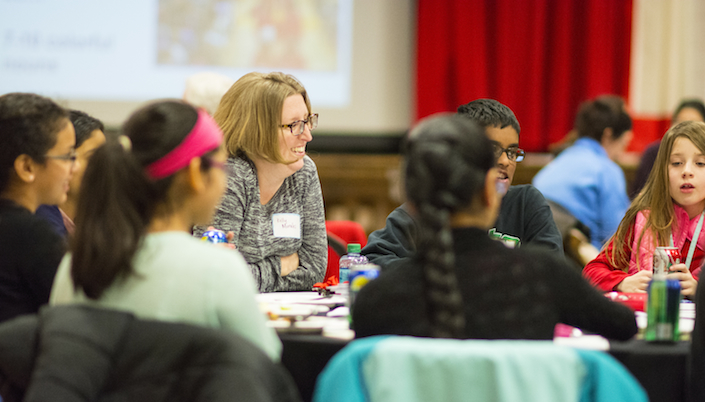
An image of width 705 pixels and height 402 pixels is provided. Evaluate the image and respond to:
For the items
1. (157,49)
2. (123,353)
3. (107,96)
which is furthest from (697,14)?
(123,353)

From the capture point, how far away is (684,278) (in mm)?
1983

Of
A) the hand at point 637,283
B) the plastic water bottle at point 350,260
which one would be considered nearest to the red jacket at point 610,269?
the hand at point 637,283

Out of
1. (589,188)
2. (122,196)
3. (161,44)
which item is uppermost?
(161,44)

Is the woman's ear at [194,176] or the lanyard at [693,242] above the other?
the woman's ear at [194,176]

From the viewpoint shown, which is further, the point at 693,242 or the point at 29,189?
the point at 693,242

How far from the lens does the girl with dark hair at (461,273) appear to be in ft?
3.95

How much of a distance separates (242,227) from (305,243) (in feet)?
0.82

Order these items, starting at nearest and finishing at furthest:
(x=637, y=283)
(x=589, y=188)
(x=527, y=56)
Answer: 1. (x=637, y=283)
2. (x=589, y=188)
3. (x=527, y=56)

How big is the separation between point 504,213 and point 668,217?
0.56m

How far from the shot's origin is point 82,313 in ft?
3.59

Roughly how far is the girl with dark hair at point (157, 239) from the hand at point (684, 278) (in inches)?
51.8

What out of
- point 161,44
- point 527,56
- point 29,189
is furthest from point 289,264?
point 527,56

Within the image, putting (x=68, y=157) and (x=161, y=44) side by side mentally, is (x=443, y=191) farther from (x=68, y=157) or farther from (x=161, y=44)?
(x=161, y=44)

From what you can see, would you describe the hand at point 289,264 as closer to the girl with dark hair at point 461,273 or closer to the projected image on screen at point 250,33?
the girl with dark hair at point 461,273
